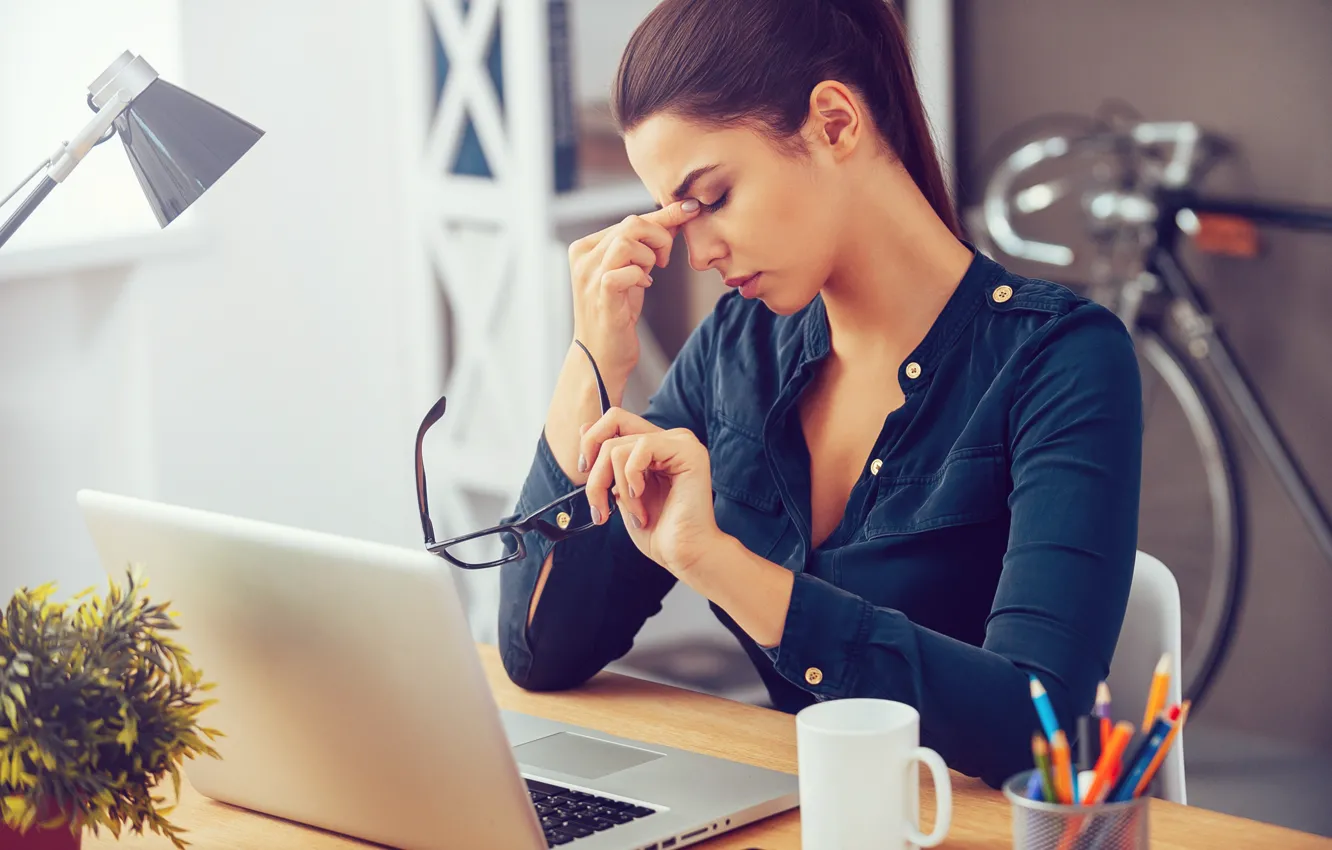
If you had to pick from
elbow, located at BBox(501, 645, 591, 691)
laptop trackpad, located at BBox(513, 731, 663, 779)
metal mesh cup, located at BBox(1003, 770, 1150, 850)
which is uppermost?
metal mesh cup, located at BBox(1003, 770, 1150, 850)

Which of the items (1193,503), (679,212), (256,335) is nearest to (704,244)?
(679,212)

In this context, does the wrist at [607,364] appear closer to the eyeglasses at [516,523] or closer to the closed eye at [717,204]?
the eyeglasses at [516,523]

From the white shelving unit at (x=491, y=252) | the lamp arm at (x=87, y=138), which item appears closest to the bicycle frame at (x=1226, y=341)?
the white shelving unit at (x=491, y=252)

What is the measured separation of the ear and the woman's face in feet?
0.04

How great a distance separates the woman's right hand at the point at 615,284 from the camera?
4.44 feet

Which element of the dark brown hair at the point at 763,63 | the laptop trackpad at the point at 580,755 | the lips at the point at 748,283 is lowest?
the laptop trackpad at the point at 580,755

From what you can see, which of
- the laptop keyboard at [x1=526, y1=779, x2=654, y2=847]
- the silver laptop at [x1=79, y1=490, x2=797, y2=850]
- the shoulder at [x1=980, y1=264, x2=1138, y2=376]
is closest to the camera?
the silver laptop at [x1=79, y1=490, x2=797, y2=850]

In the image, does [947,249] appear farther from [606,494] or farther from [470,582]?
[470,582]

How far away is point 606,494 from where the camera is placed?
1102 mm

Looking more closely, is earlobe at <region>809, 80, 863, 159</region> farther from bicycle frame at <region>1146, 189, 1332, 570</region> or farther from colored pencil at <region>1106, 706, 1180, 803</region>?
bicycle frame at <region>1146, 189, 1332, 570</region>

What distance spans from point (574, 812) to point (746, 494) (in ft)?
1.43

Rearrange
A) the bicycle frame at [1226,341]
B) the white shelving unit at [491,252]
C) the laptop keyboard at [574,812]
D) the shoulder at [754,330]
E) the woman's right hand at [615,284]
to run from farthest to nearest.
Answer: the white shelving unit at [491,252] < the bicycle frame at [1226,341] < the shoulder at [754,330] < the woman's right hand at [615,284] < the laptop keyboard at [574,812]

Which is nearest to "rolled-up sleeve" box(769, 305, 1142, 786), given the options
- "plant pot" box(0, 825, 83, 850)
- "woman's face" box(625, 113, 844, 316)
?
"woman's face" box(625, 113, 844, 316)

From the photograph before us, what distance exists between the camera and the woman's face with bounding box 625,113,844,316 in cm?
127
